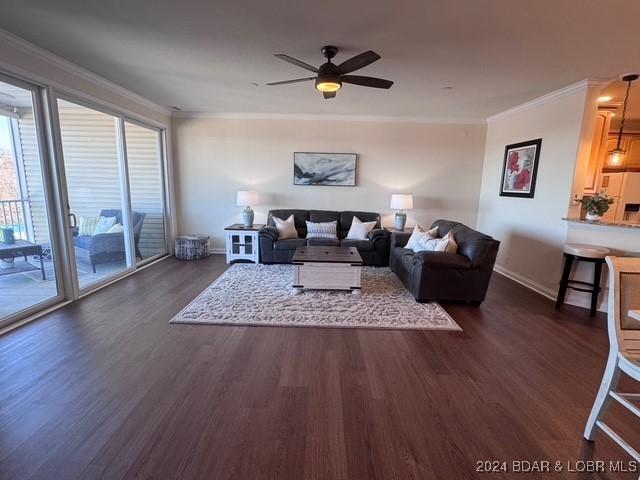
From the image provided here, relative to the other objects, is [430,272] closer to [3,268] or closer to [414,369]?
[414,369]

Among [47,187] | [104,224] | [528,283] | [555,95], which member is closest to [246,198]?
[104,224]

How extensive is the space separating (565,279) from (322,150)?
13.7 ft

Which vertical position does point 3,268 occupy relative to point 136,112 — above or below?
below

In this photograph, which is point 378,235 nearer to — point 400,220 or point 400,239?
point 400,239

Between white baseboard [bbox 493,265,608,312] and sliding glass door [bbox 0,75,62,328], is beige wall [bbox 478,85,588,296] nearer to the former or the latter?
white baseboard [bbox 493,265,608,312]

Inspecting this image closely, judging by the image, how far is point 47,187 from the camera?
3.24 metres

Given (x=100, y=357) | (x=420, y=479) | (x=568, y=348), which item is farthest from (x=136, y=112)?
(x=568, y=348)

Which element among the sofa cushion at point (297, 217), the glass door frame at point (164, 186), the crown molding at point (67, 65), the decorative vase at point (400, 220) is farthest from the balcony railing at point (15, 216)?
the decorative vase at point (400, 220)

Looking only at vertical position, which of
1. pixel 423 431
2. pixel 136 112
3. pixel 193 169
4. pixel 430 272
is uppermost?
pixel 136 112

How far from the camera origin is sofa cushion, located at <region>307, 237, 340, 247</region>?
5.05 metres

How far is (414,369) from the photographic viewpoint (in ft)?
7.80

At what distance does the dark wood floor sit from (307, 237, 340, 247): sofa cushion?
2.25m

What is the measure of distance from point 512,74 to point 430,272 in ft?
7.75

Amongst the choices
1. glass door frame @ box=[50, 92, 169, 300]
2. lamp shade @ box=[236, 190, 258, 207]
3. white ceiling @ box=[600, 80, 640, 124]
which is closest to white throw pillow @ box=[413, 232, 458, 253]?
white ceiling @ box=[600, 80, 640, 124]
